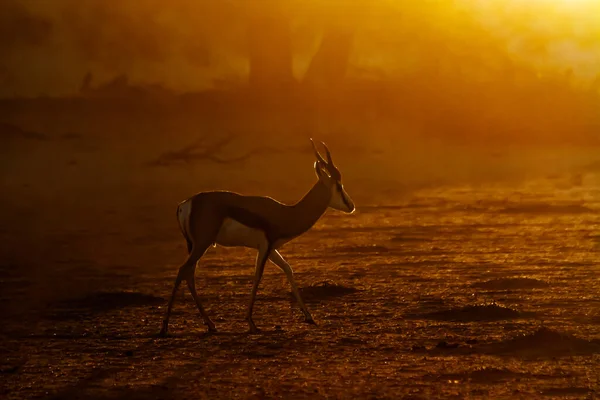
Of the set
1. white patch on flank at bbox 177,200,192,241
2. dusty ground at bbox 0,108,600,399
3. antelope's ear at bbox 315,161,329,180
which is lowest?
dusty ground at bbox 0,108,600,399

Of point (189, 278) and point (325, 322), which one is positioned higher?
point (189, 278)

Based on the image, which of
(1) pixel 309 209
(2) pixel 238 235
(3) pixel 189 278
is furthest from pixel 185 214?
(1) pixel 309 209

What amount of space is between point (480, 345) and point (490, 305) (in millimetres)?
2485

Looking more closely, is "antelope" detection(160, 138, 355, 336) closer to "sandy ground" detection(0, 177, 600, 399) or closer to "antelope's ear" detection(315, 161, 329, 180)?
"antelope's ear" detection(315, 161, 329, 180)

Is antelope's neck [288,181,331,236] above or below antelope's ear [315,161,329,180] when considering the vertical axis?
below

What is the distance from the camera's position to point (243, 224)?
13.4 meters

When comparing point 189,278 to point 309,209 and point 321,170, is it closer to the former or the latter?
point 309,209

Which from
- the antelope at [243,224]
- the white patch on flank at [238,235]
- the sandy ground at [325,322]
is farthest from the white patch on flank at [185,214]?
the sandy ground at [325,322]

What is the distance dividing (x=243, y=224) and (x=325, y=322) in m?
1.65

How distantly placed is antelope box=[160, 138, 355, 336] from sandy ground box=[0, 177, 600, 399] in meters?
0.64

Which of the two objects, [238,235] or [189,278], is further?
[189,278]

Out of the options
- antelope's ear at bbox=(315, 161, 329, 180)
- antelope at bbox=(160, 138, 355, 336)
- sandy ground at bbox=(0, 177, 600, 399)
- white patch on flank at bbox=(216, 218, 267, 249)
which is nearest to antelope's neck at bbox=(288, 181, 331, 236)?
antelope at bbox=(160, 138, 355, 336)

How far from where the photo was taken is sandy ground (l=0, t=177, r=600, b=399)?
1048cm

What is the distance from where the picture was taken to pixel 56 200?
4603 cm
